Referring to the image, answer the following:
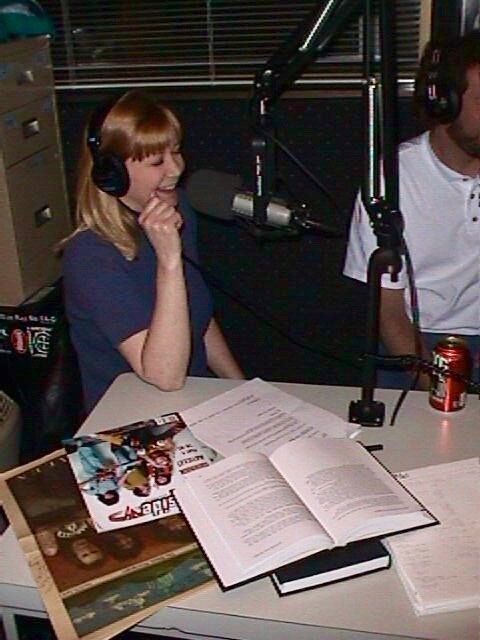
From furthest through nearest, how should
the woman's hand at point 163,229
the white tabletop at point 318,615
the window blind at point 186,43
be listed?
the window blind at point 186,43 → the woman's hand at point 163,229 → the white tabletop at point 318,615

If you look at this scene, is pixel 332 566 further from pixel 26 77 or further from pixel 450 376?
pixel 26 77

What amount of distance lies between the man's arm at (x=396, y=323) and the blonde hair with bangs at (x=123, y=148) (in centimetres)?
59

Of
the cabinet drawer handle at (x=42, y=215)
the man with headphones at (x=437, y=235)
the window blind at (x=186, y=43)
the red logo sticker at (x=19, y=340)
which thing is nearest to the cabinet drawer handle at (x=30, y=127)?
the cabinet drawer handle at (x=42, y=215)

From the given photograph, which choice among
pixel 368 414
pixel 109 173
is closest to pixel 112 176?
pixel 109 173

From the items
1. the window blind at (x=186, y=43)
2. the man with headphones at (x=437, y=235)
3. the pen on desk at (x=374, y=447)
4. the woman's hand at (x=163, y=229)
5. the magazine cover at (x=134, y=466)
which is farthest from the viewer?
the window blind at (x=186, y=43)

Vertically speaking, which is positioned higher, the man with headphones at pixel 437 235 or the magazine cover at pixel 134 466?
the man with headphones at pixel 437 235

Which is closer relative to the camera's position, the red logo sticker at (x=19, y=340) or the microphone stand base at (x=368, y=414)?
the microphone stand base at (x=368, y=414)

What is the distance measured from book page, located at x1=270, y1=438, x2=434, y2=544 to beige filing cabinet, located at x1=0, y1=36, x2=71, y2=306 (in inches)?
46.3

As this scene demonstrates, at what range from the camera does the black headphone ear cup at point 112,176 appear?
1.50 meters

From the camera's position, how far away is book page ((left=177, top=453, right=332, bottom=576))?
1.05 metres

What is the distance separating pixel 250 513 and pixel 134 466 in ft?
0.75

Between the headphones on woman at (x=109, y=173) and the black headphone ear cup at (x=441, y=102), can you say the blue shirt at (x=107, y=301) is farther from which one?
the black headphone ear cup at (x=441, y=102)

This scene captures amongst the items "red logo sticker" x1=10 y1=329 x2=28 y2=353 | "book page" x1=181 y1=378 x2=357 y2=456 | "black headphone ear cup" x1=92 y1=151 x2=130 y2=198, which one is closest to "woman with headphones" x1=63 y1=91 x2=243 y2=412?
"black headphone ear cup" x1=92 y1=151 x2=130 y2=198

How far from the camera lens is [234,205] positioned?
1.36 meters
